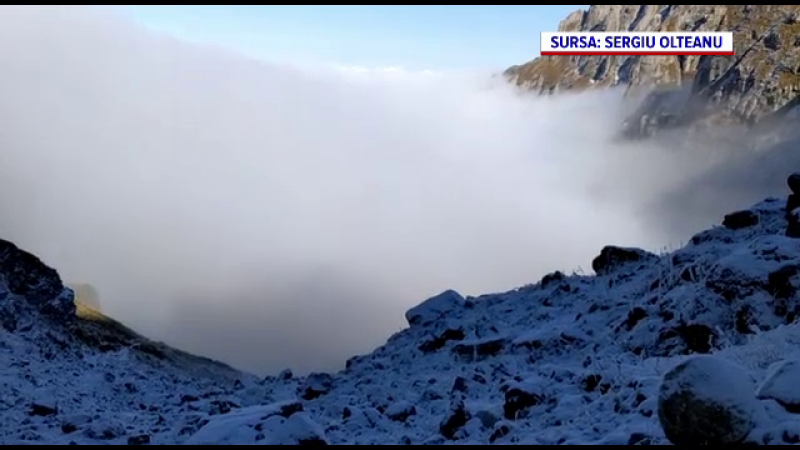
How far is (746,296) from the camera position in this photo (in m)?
16.7

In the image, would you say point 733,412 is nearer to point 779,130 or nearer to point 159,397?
point 159,397

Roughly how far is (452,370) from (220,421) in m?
8.69

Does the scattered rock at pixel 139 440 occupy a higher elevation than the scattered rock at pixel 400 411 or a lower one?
lower

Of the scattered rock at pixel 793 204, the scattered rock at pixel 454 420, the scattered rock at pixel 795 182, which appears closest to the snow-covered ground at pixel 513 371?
the scattered rock at pixel 454 420

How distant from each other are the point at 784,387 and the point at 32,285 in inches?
1088

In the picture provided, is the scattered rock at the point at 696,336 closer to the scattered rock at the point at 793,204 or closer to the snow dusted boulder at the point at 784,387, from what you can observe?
the scattered rock at the point at 793,204

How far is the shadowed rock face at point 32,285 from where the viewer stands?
89.4 ft

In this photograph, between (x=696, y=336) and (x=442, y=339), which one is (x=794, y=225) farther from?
(x=442, y=339)

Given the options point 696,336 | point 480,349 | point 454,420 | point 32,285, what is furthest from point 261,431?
point 32,285

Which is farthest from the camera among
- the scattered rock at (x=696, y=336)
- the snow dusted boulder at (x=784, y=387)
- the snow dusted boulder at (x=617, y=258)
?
the snow dusted boulder at (x=617, y=258)

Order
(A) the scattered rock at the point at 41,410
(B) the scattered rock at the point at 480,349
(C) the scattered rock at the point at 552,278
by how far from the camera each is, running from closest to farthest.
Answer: (A) the scattered rock at the point at 41,410 → (B) the scattered rock at the point at 480,349 → (C) the scattered rock at the point at 552,278

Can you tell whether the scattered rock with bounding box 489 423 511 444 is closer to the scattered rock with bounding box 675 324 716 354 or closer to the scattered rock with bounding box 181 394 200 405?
the scattered rock with bounding box 675 324 716 354

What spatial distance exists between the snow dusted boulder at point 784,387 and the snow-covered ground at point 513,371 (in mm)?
22

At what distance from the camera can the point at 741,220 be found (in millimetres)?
22781
